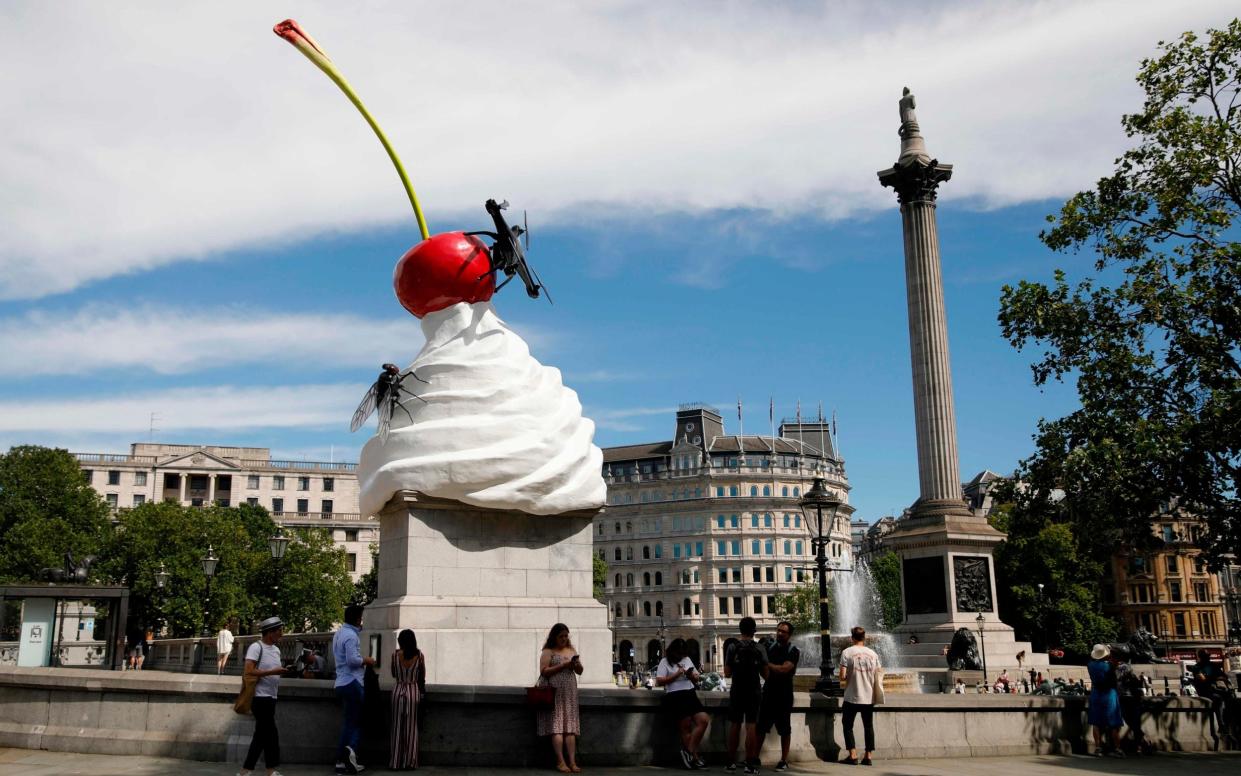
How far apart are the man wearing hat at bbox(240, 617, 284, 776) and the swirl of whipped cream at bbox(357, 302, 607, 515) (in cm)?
442

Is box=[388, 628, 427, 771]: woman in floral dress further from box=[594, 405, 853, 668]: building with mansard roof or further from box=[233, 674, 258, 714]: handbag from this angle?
box=[594, 405, 853, 668]: building with mansard roof

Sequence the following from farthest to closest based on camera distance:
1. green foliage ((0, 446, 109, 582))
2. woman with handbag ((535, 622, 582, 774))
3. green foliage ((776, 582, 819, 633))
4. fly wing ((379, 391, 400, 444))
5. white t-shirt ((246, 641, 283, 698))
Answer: green foliage ((776, 582, 819, 633))
green foliage ((0, 446, 109, 582))
fly wing ((379, 391, 400, 444))
woman with handbag ((535, 622, 582, 774))
white t-shirt ((246, 641, 283, 698))

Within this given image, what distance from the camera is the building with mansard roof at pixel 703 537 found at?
100m

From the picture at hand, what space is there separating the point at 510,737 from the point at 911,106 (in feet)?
113

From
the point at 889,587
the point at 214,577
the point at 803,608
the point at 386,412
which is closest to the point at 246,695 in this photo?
the point at 386,412

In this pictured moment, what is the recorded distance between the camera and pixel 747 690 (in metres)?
11.4

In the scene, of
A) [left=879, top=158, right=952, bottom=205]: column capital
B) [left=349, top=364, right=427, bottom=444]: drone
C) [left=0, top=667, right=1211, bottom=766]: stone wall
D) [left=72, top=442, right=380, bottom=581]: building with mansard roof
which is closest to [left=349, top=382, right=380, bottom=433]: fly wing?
[left=349, top=364, right=427, bottom=444]: drone

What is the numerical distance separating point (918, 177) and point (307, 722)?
32928mm

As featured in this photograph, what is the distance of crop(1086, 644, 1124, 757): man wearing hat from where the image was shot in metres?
14.3

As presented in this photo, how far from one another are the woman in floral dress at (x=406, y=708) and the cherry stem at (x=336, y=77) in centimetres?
802

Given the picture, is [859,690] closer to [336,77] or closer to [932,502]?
[336,77]

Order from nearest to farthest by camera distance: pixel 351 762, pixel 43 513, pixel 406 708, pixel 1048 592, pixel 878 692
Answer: pixel 351 762 < pixel 406 708 < pixel 878 692 < pixel 43 513 < pixel 1048 592

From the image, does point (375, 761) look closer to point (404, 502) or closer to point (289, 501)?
point (404, 502)

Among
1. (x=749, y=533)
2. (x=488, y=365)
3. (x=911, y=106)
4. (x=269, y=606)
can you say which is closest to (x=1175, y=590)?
(x=749, y=533)
